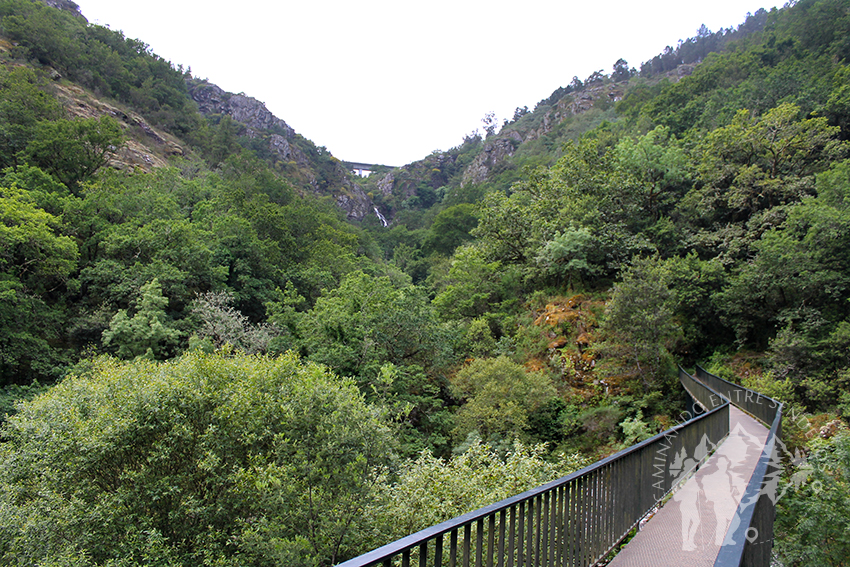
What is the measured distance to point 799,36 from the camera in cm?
3503

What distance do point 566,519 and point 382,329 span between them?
16405 mm

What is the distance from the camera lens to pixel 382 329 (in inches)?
762

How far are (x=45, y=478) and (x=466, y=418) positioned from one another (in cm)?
1214

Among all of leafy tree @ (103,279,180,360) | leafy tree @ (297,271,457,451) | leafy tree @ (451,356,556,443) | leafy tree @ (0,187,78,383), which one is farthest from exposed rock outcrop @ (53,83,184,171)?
leafy tree @ (451,356,556,443)

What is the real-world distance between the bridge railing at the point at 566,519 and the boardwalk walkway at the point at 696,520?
205mm

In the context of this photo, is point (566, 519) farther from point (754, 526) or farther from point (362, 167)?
point (362, 167)

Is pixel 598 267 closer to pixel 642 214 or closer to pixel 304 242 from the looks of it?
pixel 642 214

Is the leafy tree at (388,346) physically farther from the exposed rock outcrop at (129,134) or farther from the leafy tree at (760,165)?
the exposed rock outcrop at (129,134)

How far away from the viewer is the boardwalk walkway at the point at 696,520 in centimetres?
366

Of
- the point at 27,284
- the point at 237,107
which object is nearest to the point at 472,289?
the point at 27,284

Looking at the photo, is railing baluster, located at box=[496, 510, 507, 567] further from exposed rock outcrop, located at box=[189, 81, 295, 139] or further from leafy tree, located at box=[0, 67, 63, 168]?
exposed rock outcrop, located at box=[189, 81, 295, 139]

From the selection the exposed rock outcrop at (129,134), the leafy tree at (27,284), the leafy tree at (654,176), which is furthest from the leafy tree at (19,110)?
the leafy tree at (654,176)

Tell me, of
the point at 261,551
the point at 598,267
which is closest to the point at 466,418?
the point at 261,551

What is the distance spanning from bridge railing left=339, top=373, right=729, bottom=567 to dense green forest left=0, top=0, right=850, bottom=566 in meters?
4.29
